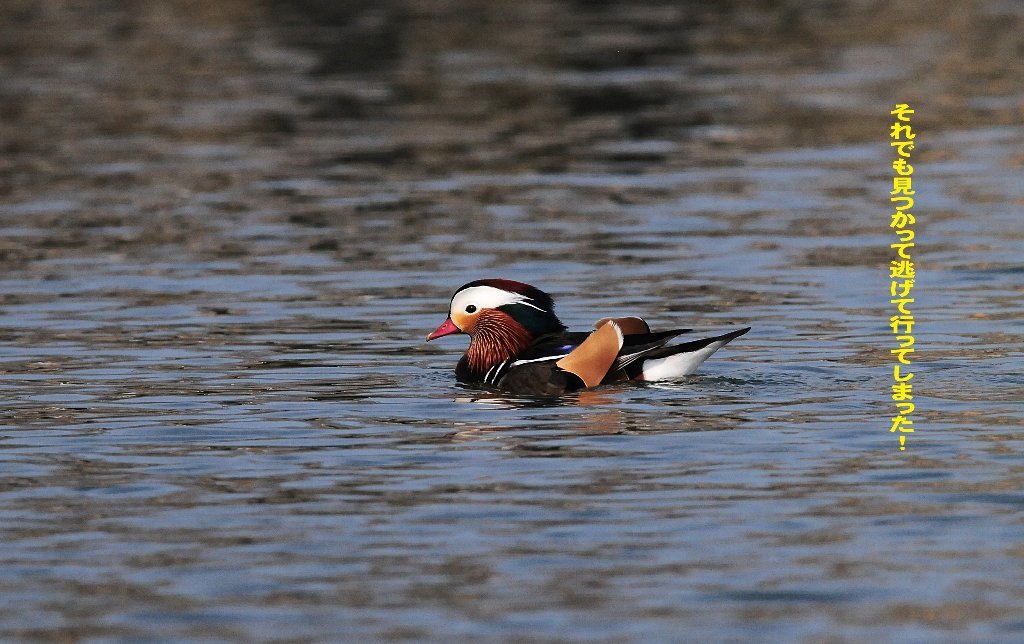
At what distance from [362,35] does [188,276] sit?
2006 centimetres

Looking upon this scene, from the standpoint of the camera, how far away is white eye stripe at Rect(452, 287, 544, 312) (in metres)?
14.9

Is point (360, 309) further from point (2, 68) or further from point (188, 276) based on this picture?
point (2, 68)

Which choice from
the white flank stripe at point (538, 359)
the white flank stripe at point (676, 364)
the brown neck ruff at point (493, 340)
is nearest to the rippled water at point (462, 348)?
the white flank stripe at point (676, 364)

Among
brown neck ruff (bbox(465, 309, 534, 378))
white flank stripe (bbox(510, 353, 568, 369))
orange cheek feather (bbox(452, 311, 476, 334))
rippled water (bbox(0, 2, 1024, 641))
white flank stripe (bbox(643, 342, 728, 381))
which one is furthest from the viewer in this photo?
orange cheek feather (bbox(452, 311, 476, 334))

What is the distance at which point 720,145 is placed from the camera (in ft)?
88.4

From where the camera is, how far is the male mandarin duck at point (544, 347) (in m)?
13.9

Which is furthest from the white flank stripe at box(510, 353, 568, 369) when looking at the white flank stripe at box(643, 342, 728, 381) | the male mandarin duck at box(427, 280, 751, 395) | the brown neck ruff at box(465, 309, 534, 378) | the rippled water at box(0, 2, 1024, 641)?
the white flank stripe at box(643, 342, 728, 381)

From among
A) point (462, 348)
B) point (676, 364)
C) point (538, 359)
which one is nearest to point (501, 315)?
point (538, 359)

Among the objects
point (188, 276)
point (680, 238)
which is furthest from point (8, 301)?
point (680, 238)

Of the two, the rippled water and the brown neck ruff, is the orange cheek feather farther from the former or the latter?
the rippled water

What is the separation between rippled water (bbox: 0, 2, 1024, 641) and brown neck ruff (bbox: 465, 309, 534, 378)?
0.29m

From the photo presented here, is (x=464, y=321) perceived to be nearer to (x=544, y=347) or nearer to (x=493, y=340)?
(x=493, y=340)

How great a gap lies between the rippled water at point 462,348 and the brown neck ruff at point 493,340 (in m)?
0.29

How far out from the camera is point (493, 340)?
14812mm
